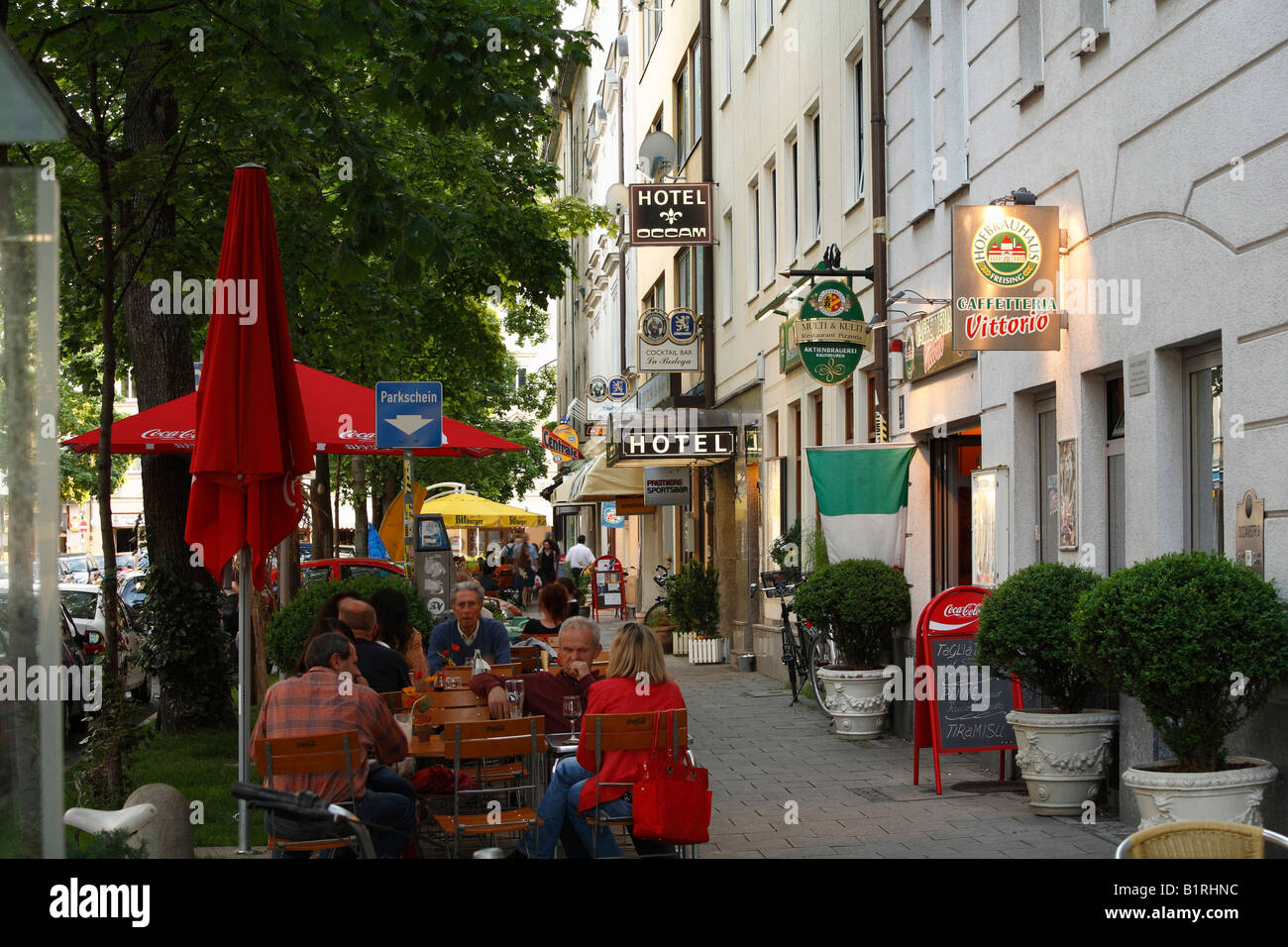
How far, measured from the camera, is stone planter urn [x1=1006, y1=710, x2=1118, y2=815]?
359 inches

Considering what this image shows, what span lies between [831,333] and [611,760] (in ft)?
26.3

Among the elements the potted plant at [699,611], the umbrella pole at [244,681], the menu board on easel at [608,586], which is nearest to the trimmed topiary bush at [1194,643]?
the umbrella pole at [244,681]

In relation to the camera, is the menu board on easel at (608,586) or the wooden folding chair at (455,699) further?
the menu board on easel at (608,586)

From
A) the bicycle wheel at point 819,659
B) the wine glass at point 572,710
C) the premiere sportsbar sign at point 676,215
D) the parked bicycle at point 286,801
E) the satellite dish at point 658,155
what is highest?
the satellite dish at point 658,155

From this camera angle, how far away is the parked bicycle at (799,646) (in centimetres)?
1568

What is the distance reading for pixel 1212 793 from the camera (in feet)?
22.6

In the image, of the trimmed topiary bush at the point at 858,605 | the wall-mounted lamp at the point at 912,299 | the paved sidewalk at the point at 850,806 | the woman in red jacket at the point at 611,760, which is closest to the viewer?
the woman in red jacket at the point at 611,760

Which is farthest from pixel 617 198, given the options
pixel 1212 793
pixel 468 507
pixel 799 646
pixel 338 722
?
pixel 1212 793

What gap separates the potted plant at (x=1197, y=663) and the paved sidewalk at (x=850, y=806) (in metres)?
1.16

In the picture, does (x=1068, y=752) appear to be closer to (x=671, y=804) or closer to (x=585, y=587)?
(x=671, y=804)

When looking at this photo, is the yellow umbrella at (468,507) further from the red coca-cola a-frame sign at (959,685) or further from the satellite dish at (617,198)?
the red coca-cola a-frame sign at (959,685)

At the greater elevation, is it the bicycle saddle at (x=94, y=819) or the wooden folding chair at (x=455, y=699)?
the bicycle saddle at (x=94, y=819)
